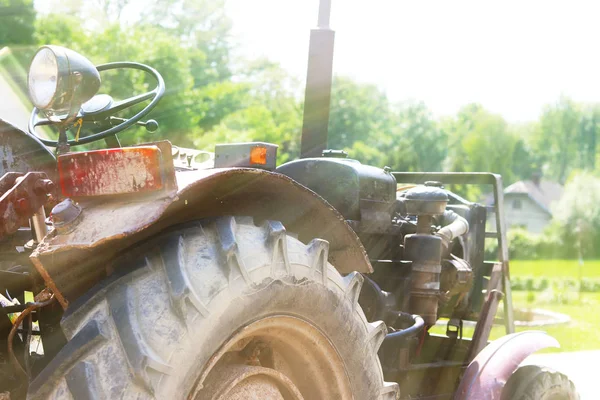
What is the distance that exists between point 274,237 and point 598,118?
7982cm

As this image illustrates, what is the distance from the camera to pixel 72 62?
87.4 inches

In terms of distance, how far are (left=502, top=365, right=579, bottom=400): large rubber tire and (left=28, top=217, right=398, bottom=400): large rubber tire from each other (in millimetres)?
2007

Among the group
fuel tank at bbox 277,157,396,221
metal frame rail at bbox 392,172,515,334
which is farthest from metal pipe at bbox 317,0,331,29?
fuel tank at bbox 277,157,396,221

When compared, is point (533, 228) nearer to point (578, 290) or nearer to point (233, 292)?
point (578, 290)

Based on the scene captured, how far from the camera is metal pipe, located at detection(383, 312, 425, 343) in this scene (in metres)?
3.60

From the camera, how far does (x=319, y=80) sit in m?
5.08

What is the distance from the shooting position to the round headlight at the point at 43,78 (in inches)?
87.6

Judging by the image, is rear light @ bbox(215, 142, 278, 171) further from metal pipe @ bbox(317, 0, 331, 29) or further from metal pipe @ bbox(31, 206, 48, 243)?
metal pipe @ bbox(317, 0, 331, 29)

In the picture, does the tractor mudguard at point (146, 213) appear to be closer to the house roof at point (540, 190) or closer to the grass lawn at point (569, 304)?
the grass lawn at point (569, 304)

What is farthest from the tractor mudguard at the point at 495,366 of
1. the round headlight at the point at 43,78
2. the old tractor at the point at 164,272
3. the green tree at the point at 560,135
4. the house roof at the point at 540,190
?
the house roof at the point at 540,190

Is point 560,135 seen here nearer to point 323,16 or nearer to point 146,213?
point 323,16

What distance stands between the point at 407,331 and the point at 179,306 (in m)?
2.07

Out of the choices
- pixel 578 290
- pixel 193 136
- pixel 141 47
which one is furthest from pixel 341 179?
pixel 578 290

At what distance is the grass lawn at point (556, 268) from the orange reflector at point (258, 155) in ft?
168
